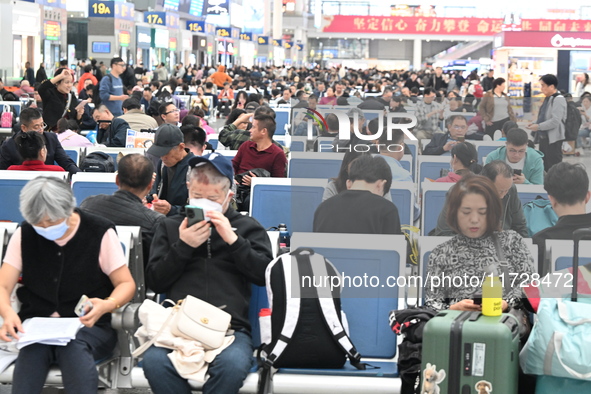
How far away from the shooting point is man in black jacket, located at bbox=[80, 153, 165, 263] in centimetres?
450

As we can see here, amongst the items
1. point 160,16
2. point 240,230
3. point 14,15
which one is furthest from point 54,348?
point 160,16

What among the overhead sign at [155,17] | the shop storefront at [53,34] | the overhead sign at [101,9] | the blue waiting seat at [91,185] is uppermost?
the overhead sign at [155,17]

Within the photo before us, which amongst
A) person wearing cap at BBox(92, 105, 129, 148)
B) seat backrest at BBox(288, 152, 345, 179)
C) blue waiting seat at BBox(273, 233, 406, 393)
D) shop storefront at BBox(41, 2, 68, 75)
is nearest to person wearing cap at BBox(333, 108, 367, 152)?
seat backrest at BBox(288, 152, 345, 179)

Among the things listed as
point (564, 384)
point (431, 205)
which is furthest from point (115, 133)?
point (564, 384)

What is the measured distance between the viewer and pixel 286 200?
5.73m

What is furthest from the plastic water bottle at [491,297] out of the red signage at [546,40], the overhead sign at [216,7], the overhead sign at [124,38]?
the overhead sign at [216,7]

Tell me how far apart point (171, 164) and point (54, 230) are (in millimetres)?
2442

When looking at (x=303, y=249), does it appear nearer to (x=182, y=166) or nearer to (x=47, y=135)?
(x=182, y=166)

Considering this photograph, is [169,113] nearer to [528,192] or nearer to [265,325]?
[528,192]

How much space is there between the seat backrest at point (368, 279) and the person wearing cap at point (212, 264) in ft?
0.88

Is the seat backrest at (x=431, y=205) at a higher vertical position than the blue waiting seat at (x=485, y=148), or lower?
lower

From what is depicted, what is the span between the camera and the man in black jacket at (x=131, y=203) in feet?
14.8

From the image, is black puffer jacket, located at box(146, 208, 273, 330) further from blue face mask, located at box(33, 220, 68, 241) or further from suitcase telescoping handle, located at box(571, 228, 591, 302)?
suitcase telescoping handle, located at box(571, 228, 591, 302)

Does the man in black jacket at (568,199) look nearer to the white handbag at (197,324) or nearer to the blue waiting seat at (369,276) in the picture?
the blue waiting seat at (369,276)
